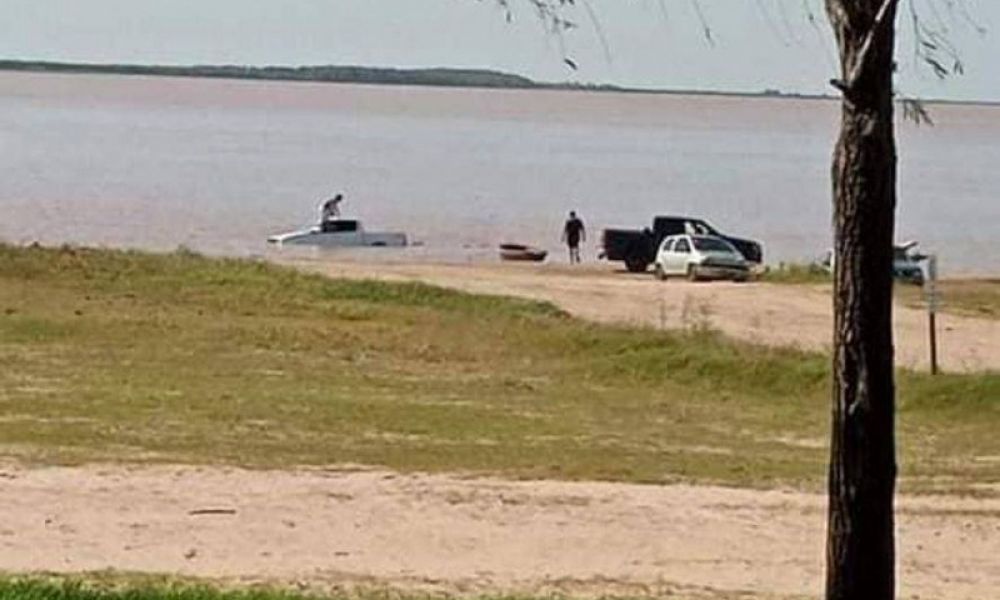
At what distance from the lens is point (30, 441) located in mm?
19109

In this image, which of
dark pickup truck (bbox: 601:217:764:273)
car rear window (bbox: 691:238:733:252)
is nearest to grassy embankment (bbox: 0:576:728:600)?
car rear window (bbox: 691:238:733:252)

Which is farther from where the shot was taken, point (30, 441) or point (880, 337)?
point (30, 441)

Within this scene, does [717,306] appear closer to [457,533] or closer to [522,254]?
[522,254]

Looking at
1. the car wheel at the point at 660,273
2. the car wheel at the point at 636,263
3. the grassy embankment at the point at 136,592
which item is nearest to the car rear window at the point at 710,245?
the car wheel at the point at 660,273

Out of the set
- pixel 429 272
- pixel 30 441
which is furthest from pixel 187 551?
pixel 429 272

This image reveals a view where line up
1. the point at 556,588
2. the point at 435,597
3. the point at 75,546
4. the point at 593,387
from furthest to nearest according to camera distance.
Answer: the point at 593,387 → the point at 75,546 → the point at 556,588 → the point at 435,597

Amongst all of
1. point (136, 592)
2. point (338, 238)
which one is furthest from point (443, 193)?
point (136, 592)

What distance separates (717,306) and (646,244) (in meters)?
18.2

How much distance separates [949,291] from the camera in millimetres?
46781

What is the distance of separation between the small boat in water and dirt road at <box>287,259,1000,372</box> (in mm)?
7833

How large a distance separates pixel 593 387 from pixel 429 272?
2528cm

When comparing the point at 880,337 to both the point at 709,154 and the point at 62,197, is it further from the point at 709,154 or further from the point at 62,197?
the point at 709,154

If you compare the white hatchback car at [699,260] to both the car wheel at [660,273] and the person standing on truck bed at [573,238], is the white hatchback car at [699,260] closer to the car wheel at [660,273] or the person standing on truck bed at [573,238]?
the car wheel at [660,273]

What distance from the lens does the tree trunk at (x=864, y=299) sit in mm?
5824
